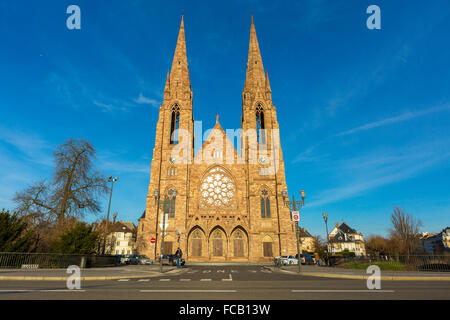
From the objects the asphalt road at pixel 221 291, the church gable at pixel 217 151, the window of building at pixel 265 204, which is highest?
the church gable at pixel 217 151

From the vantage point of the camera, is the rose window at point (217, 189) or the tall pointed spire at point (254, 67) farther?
the tall pointed spire at point (254, 67)

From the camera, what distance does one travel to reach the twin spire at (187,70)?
4778cm

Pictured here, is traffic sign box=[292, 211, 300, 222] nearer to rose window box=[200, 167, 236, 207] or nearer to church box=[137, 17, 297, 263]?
church box=[137, 17, 297, 263]

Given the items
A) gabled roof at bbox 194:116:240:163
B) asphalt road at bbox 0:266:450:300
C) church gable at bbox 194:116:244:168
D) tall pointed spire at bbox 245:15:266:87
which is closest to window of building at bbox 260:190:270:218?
church gable at bbox 194:116:244:168

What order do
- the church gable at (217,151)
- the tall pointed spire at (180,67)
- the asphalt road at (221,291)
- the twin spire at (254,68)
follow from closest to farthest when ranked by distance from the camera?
the asphalt road at (221,291) < the church gable at (217,151) < the tall pointed spire at (180,67) < the twin spire at (254,68)

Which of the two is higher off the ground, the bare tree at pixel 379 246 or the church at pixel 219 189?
the church at pixel 219 189

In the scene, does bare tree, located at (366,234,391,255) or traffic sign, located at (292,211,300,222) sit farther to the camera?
bare tree, located at (366,234,391,255)

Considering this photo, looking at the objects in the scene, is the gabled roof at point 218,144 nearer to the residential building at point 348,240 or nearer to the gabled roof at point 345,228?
the residential building at point 348,240

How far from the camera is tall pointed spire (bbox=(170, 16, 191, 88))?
4750 centimetres

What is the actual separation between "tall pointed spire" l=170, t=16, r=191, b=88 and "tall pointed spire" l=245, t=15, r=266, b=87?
11.9 m

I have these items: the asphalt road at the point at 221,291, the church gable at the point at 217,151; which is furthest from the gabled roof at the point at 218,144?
the asphalt road at the point at 221,291

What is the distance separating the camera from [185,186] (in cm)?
3934
